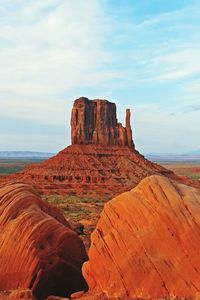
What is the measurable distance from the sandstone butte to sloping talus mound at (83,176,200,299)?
69872 mm

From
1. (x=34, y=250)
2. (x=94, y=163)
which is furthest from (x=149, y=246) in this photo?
(x=94, y=163)

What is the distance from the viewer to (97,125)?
389ft

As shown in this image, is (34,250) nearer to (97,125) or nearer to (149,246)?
(149,246)

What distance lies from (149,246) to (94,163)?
296 ft

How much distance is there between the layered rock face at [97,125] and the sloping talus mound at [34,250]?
99.7 m

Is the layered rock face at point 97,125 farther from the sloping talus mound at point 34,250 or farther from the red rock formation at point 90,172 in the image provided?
the sloping talus mound at point 34,250

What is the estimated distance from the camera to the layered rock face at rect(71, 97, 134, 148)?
11694cm

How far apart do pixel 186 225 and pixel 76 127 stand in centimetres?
10558

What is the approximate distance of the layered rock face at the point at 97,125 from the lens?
384 feet

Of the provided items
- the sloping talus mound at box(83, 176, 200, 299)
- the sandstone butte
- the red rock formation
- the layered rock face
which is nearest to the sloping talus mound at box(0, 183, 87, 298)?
the sloping talus mound at box(83, 176, 200, 299)

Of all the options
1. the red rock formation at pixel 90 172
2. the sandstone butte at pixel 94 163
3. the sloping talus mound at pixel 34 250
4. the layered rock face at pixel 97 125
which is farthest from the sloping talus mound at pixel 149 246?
the layered rock face at pixel 97 125

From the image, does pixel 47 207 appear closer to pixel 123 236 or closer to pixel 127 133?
pixel 123 236

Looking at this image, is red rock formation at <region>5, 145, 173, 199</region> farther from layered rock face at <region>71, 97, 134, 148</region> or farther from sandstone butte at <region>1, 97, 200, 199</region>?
layered rock face at <region>71, 97, 134, 148</region>

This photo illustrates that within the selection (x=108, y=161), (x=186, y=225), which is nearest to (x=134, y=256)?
(x=186, y=225)
